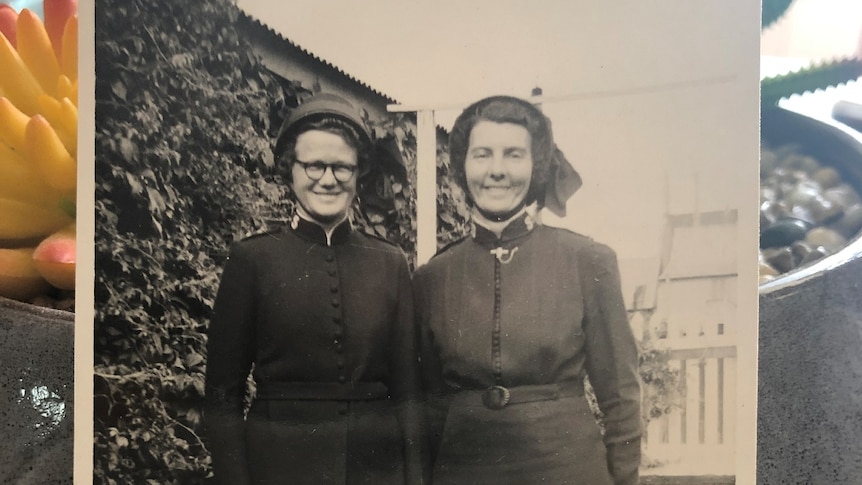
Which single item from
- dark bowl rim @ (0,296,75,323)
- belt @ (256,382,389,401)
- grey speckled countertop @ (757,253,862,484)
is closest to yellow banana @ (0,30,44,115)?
dark bowl rim @ (0,296,75,323)

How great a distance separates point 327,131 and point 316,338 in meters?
0.11

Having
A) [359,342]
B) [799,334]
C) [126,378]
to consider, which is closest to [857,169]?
[799,334]

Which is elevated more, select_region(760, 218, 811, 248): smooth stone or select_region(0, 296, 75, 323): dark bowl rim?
select_region(760, 218, 811, 248): smooth stone

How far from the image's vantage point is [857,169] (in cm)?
40

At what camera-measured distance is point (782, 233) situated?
1.25 feet

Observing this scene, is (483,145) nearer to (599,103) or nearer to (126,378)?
(599,103)

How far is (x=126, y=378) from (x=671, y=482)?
0.95 ft

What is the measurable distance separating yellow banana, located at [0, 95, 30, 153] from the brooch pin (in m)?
0.28

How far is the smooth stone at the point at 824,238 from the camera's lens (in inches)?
14.8

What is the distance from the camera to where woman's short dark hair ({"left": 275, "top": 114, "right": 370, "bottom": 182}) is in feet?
1.12

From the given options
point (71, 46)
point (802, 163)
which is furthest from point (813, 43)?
point (71, 46)

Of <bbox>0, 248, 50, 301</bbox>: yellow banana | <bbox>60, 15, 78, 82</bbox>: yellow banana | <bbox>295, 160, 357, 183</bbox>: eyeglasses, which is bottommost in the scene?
<bbox>0, 248, 50, 301</bbox>: yellow banana

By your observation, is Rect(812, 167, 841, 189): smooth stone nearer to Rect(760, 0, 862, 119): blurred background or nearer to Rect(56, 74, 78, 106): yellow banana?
Rect(760, 0, 862, 119): blurred background

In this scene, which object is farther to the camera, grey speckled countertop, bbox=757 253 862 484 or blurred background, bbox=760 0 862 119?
blurred background, bbox=760 0 862 119
